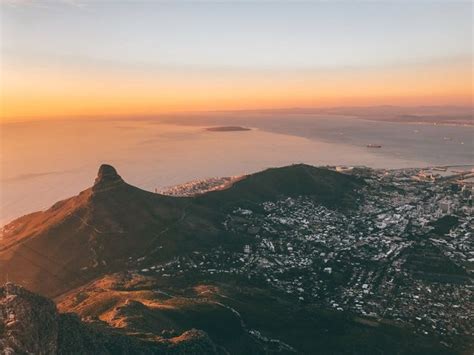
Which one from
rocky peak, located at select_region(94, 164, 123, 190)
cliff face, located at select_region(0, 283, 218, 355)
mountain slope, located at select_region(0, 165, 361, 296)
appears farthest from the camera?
rocky peak, located at select_region(94, 164, 123, 190)

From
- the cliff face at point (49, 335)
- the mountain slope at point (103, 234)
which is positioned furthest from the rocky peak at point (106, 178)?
the cliff face at point (49, 335)

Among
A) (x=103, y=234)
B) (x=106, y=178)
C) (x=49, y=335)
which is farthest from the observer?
(x=106, y=178)

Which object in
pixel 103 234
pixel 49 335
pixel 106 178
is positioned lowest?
pixel 103 234

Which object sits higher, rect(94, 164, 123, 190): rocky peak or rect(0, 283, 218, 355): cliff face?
rect(94, 164, 123, 190): rocky peak

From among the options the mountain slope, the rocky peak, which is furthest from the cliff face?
the rocky peak

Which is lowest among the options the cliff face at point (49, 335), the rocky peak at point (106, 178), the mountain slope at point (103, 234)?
the mountain slope at point (103, 234)

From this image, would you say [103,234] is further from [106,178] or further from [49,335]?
[49,335]

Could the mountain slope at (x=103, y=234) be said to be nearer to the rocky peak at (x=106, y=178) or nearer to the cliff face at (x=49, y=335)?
the rocky peak at (x=106, y=178)

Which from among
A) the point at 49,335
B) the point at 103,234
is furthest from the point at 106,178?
the point at 49,335

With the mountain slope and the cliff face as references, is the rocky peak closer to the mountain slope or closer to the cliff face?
the mountain slope
